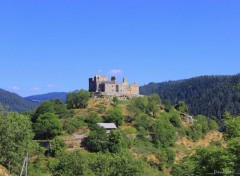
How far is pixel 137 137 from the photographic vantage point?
4063 inches

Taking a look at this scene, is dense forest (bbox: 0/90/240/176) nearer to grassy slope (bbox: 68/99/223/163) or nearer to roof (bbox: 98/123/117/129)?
grassy slope (bbox: 68/99/223/163)

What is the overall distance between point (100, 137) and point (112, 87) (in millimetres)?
39335

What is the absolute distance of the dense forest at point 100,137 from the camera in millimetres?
53625

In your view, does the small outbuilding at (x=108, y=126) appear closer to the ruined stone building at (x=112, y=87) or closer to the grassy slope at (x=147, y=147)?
the grassy slope at (x=147, y=147)

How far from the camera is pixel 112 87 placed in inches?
5079

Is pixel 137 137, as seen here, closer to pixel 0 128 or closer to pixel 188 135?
pixel 188 135

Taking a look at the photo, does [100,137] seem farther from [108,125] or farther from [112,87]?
[112,87]

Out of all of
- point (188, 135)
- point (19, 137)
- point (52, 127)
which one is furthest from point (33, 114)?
point (19, 137)

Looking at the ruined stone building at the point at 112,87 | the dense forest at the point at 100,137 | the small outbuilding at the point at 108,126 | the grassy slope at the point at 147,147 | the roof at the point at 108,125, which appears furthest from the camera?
the ruined stone building at the point at 112,87

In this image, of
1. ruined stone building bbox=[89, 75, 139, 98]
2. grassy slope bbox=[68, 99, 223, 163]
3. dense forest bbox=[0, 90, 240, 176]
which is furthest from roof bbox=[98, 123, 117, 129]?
ruined stone building bbox=[89, 75, 139, 98]

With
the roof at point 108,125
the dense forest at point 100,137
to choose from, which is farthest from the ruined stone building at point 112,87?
the roof at point 108,125

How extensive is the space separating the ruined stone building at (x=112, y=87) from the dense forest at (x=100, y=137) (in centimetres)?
829

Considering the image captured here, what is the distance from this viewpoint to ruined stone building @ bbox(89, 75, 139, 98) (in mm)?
128250

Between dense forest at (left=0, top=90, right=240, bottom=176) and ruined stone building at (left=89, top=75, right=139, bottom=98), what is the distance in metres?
8.29
